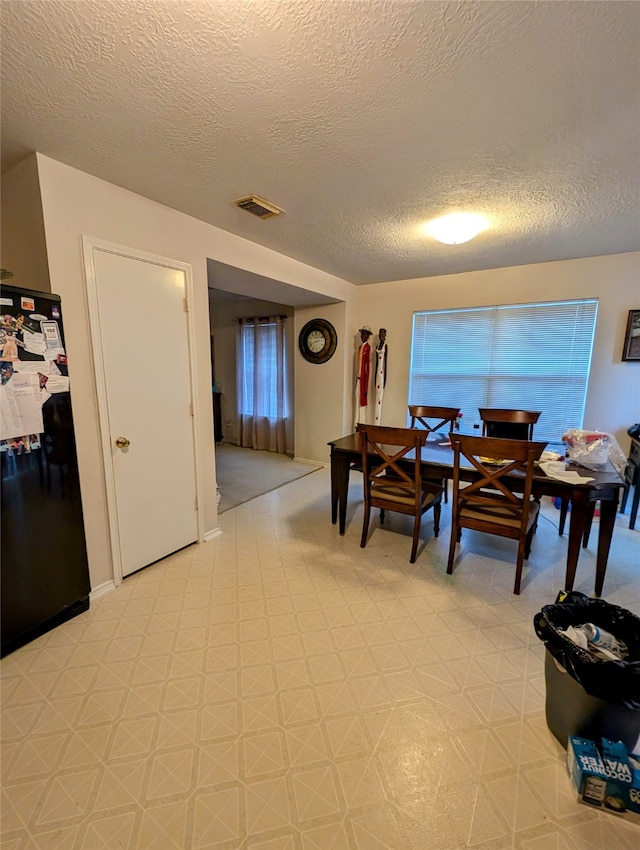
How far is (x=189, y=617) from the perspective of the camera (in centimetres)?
201

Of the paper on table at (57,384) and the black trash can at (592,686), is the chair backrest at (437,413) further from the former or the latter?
the paper on table at (57,384)

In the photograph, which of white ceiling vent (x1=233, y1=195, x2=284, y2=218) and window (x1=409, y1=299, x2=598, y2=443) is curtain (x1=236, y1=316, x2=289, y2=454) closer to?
window (x1=409, y1=299, x2=598, y2=443)

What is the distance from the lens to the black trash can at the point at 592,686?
1.19 meters

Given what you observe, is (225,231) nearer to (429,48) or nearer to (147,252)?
(147,252)

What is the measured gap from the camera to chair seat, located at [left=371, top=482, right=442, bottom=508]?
2.59 metres

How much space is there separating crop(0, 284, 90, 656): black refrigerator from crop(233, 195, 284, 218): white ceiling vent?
4.08ft

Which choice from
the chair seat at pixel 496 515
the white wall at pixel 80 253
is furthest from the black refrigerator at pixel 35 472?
the chair seat at pixel 496 515

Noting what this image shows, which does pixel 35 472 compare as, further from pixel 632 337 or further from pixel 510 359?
pixel 632 337

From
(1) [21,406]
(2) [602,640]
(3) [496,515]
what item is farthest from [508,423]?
(1) [21,406]

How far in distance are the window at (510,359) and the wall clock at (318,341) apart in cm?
105

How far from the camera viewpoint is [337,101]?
142 cm

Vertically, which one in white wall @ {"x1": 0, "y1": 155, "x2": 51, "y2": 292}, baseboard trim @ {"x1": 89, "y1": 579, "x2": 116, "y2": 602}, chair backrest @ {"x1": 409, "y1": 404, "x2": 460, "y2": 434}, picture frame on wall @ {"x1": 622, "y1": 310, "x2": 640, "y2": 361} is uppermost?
white wall @ {"x1": 0, "y1": 155, "x2": 51, "y2": 292}

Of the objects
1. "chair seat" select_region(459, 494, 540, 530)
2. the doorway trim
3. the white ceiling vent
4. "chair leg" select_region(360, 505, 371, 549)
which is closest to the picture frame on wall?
"chair seat" select_region(459, 494, 540, 530)

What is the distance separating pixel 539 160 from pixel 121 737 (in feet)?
10.5
